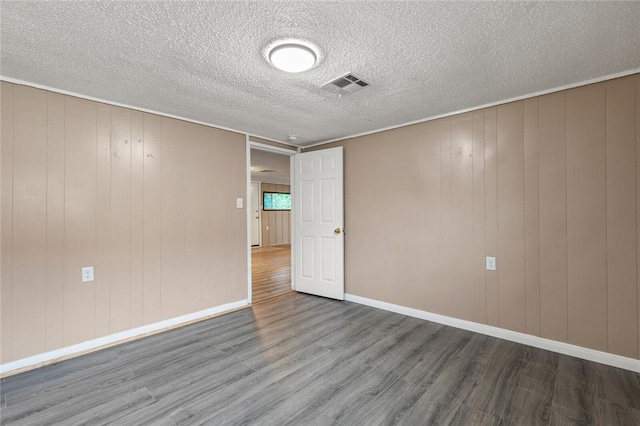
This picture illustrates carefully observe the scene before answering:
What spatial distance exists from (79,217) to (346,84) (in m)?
2.60

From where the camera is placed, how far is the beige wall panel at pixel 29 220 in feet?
7.27

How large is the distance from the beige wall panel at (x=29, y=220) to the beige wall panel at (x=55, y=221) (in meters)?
0.03

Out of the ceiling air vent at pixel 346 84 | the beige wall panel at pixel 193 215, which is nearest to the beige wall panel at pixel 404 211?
the ceiling air vent at pixel 346 84

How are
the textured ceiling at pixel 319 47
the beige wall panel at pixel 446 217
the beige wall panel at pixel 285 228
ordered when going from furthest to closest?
the beige wall panel at pixel 285 228, the beige wall panel at pixel 446 217, the textured ceiling at pixel 319 47

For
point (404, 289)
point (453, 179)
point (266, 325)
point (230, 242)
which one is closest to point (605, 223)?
point (453, 179)

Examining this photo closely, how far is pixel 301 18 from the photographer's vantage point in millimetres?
1538

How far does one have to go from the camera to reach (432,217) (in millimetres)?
3191

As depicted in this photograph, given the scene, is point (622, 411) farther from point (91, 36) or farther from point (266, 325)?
point (91, 36)

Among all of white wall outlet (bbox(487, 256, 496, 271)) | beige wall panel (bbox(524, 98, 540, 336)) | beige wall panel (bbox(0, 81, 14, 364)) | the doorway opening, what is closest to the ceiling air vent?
beige wall panel (bbox(524, 98, 540, 336))

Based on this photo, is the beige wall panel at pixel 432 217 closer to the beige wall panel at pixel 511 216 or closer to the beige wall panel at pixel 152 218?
the beige wall panel at pixel 511 216

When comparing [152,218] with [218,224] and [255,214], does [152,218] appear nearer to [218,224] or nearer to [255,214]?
[218,224]

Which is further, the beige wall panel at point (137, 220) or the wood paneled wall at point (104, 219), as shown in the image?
the beige wall panel at point (137, 220)

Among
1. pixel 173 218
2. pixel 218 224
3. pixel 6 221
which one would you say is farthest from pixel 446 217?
pixel 6 221

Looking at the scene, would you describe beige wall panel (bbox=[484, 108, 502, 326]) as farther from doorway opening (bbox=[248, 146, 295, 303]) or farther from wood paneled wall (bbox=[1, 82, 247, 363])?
doorway opening (bbox=[248, 146, 295, 303])
